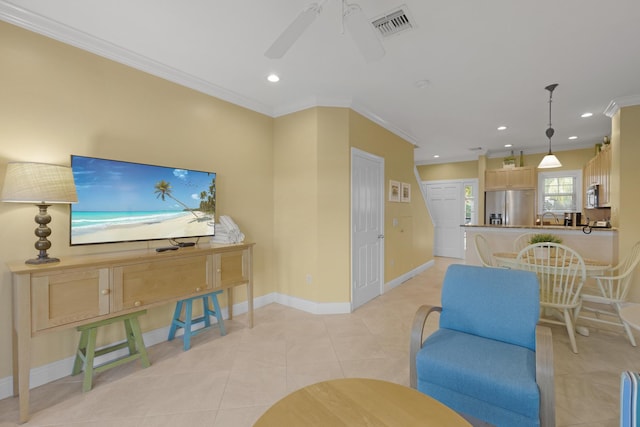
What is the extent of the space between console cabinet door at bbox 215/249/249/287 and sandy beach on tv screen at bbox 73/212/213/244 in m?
0.40

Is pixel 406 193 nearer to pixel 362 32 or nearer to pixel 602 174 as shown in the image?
pixel 602 174

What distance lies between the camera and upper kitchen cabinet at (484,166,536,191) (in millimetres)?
→ 6191

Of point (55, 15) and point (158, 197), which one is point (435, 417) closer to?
point (158, 197)

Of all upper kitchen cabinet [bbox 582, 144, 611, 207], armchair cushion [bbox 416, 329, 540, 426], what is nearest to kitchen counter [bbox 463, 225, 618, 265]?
upper kitchen cabinet [bbox 582, 144, 611, 207]

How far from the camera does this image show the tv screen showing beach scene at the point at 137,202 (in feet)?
7.29

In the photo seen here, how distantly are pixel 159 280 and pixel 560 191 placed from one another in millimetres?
7577

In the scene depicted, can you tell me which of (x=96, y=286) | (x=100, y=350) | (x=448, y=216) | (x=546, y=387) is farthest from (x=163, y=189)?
(x=448, y=216)

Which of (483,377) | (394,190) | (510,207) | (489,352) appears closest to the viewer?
(483,377)

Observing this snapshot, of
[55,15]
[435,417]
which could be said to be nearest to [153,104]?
[55,15]

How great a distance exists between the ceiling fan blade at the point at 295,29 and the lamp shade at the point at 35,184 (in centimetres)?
167

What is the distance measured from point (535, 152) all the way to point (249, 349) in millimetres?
7059

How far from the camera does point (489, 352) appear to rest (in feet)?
5.30

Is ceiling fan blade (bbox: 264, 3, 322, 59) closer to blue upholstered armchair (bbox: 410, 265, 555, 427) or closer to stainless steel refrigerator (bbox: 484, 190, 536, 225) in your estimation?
blue upholstered armchair (bbox: 410, 265, 555, 427)

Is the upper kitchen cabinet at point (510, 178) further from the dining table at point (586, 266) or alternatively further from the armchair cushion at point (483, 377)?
the armchair cushion at point (483, 377)
